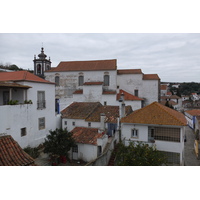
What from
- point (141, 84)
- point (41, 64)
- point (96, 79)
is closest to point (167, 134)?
point (96, 79)

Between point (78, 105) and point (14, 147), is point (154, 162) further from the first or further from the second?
point (78, 105)

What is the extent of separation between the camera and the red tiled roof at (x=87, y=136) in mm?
10359

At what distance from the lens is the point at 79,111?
48.9 ft

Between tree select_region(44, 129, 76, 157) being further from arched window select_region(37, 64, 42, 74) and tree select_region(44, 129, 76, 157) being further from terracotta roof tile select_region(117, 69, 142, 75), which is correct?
terracotta roof tile select_region(117, 69, 142, 75)

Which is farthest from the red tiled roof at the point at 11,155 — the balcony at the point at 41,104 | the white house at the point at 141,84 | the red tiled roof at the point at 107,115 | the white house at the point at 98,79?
the white house at the point at 141,84

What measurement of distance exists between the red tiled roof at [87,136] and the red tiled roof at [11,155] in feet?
17.7

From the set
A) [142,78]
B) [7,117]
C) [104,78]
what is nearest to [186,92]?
[142,78]

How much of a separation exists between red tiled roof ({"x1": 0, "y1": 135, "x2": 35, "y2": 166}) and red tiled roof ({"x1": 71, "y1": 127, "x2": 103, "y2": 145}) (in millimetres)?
5393

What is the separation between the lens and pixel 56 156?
9.34 m

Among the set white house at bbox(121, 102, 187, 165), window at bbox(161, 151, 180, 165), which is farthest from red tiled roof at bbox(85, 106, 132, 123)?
window at bbox(161, 151, 180, 165)

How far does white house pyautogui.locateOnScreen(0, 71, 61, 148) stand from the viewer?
9.24m

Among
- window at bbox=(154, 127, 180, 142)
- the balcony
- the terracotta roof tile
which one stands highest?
the terracotta roof tile

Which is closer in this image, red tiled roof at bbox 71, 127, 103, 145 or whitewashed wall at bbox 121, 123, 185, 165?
whitewashed wall at bbox 121, 123, 185, 165

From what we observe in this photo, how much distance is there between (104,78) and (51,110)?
11869mm
